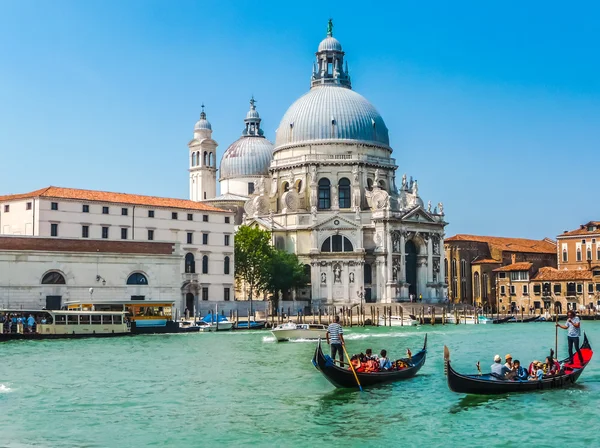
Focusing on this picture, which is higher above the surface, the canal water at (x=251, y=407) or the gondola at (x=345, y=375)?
the gondola at (x=345, y=375)

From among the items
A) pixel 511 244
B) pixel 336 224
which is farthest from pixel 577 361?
pixel 511 244

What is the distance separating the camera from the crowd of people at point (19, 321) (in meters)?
38.4

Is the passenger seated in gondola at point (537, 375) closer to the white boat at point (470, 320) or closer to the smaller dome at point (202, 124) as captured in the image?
the white boat at point (470, 320)

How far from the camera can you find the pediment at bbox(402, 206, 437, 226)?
67.3 meters

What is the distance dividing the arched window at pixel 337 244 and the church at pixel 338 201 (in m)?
0.07

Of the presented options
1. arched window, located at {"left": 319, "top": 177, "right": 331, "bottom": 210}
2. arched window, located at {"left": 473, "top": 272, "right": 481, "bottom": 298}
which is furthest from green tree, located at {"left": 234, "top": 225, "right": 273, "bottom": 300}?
arched window, located at {"left": 473, "top": 272, "right": 481, "bottom": 298}

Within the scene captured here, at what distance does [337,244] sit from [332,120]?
33.6 ft

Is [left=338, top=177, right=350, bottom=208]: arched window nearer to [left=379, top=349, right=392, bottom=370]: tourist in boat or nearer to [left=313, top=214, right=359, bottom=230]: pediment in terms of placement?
[left=313, top=214, right=359, bottom=230]: pediment

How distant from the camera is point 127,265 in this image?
46.5 m

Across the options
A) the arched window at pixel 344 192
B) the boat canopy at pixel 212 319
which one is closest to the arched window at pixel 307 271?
the arched window at pixel 344 192

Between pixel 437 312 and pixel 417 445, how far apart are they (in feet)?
159

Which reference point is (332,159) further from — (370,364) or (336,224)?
(370,364)

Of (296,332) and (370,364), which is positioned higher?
(296,332)

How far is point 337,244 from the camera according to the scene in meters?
66.8
